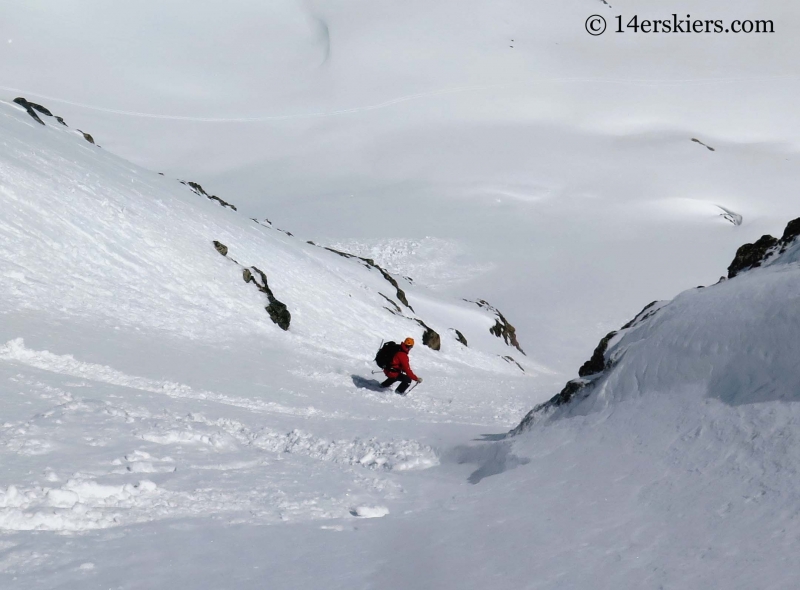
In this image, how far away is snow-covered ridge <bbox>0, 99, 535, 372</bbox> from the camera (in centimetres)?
1438

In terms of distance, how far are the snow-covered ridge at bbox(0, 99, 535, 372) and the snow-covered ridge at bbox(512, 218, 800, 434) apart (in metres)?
9.36

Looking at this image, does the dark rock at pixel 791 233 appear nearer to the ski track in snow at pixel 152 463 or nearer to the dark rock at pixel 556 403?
the dark rock at pixel 556 403

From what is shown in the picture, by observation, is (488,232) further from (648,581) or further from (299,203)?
(648,581)

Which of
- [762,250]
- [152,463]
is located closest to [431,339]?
[762,250]

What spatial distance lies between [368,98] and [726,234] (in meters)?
50.6

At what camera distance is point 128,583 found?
4695mm

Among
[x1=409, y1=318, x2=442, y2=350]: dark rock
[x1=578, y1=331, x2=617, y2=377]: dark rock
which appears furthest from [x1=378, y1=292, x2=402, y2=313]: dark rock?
[x1=578, y1=331, x2=617, y2=377]: dark rock

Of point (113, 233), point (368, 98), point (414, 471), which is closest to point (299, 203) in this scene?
point (368, 98)

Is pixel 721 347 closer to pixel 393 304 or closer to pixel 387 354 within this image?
pixel 387 354

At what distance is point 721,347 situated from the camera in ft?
23.7

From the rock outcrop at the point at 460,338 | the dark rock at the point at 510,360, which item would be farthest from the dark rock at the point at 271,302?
the dark rock at the point at 510,360

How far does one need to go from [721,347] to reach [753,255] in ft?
10.6

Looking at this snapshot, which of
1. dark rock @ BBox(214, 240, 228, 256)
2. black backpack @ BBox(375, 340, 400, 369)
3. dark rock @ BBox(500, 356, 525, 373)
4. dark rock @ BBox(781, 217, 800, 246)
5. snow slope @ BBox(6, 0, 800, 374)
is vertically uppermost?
snow slope @ BBox(6, 0, 800, 374)

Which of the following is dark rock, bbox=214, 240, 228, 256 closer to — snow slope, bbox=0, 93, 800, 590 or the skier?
snow slope, bbox=0, 93, 800, 590
